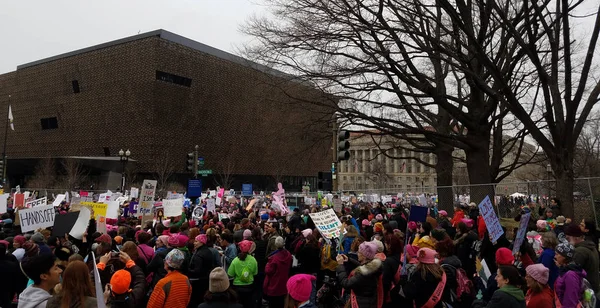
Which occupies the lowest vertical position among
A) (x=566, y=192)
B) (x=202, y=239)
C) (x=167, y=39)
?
(x=202, y=239)

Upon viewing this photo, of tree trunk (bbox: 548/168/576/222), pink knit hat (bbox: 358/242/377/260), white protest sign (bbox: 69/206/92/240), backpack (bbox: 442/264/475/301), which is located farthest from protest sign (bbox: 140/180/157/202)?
tree trunk (bbox: 548/168/576/222)

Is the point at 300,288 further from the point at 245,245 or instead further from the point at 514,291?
the point at 245,245

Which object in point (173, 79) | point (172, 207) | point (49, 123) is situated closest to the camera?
point (172, 207)

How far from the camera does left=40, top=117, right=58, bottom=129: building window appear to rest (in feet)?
247

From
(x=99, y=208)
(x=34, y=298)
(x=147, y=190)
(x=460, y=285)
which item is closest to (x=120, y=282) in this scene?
(x=34, y=298)

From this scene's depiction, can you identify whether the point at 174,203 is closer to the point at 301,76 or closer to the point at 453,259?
the point at 301,76

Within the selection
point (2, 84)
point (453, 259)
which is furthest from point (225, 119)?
point (453, 259)

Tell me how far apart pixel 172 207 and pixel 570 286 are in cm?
1138

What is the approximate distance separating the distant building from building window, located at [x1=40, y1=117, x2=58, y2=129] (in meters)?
0.18

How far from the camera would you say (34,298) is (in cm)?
401

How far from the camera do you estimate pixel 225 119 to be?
7262 cm

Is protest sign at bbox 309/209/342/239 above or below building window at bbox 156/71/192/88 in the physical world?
below

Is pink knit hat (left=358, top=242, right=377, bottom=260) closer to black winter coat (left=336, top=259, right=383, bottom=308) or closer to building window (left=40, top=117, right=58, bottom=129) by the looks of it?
black winter coat (left=336, top=259, right=383, bottom=308)

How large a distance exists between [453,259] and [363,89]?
34.5 ft
